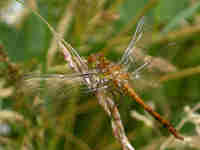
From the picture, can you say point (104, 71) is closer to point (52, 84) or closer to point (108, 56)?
point (52, 84)

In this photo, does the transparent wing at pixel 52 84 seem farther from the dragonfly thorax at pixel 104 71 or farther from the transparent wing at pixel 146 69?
the transparent wing at pixel 146 69

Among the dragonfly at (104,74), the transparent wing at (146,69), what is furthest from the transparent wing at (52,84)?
the transparent wing at (146,69)

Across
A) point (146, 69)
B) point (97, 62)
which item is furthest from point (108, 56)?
point (97, 62)

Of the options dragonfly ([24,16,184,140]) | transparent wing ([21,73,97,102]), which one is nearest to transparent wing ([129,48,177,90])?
dragonfly ([24,16,184,140])

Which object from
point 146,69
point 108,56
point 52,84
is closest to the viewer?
point 52,84

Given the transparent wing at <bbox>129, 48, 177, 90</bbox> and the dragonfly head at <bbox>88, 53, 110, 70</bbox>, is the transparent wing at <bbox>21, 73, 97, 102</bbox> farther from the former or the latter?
the transparent wing at <bbox>129, 48, 177, 90</bbox>

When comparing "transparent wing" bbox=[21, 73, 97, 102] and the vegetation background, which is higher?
the vegetation background

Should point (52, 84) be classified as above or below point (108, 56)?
below
